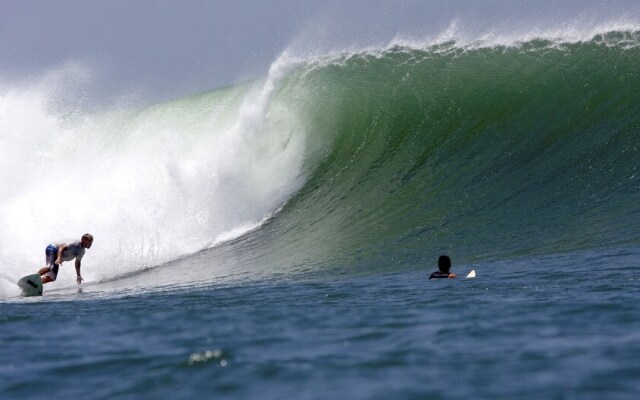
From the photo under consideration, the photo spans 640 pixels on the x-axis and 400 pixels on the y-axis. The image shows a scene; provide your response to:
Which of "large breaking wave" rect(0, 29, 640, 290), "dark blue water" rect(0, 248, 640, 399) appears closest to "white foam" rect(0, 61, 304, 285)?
"large breaking wave" rect(0, 29, 640, 290)

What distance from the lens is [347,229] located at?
14.0 meters

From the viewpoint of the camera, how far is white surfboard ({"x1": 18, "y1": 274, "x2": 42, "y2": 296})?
11502mm

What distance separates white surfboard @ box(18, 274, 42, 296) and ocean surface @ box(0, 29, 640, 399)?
0.25 m

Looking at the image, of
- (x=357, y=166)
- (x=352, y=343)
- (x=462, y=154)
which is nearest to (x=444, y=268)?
(x=352, y=343)

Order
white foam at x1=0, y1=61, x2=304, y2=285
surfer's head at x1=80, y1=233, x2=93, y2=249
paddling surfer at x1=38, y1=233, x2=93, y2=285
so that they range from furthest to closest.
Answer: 1. white foam at x1=0, y1=61, x2=304, y2=285
2. paddling surfer at x1=38, y1=233, x2=93, y2=285
3. surfer's head at x1=80, y1=233, x2=93, y2=249

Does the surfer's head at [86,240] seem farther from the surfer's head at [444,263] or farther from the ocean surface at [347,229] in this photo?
the surfer's head at [444,263]

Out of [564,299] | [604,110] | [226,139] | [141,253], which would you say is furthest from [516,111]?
[564,299]

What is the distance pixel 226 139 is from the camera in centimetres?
1798

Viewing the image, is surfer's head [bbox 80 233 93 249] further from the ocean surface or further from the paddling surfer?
the ocean surface

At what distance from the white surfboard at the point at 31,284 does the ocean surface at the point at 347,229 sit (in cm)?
25

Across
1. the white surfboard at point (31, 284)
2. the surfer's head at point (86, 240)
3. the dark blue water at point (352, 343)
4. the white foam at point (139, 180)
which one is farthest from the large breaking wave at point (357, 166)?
the dark blue water at point (352, 343)

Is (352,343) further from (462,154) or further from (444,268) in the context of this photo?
(462,154)

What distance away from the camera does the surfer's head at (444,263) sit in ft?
30.7

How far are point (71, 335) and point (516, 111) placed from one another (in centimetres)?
1315
